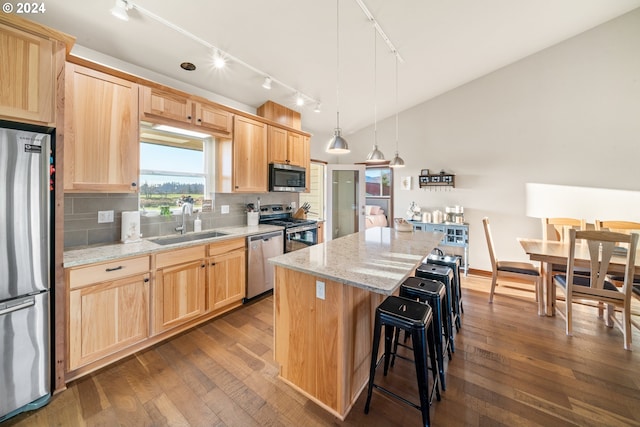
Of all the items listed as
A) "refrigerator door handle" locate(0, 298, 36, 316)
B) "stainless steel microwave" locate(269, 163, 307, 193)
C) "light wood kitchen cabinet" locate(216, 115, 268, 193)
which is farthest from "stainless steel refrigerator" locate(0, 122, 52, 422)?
"stainless steel microwave" locate(269, 163, 307, 193)

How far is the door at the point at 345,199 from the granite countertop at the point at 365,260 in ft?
9.11

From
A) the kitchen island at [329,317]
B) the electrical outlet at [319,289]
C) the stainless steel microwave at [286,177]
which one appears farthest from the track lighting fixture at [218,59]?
the electrical outlet at [319,289]

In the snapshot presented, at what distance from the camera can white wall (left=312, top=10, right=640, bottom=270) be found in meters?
3.46

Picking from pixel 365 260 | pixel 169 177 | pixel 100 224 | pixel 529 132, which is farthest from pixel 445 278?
pixel 529 132

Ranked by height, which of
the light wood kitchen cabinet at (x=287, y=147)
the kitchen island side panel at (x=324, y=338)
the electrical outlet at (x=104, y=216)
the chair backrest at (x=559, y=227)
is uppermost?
the light wood kitchen cabinet at (x=287, y=147)

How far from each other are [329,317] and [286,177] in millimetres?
2640

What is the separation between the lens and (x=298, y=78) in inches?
127

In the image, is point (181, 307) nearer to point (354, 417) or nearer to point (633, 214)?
point (354, 417)

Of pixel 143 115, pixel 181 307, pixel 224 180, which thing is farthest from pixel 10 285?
pixel 224 180

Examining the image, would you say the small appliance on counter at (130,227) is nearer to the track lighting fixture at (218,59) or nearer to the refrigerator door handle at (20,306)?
the refrigerator door handle at (20,306)

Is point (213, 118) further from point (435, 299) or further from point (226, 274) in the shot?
point (435, 299)

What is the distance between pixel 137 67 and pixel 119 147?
3.17ft

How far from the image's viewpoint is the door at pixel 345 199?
5.43 metres

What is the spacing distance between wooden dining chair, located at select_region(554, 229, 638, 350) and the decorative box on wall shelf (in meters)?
2.23
